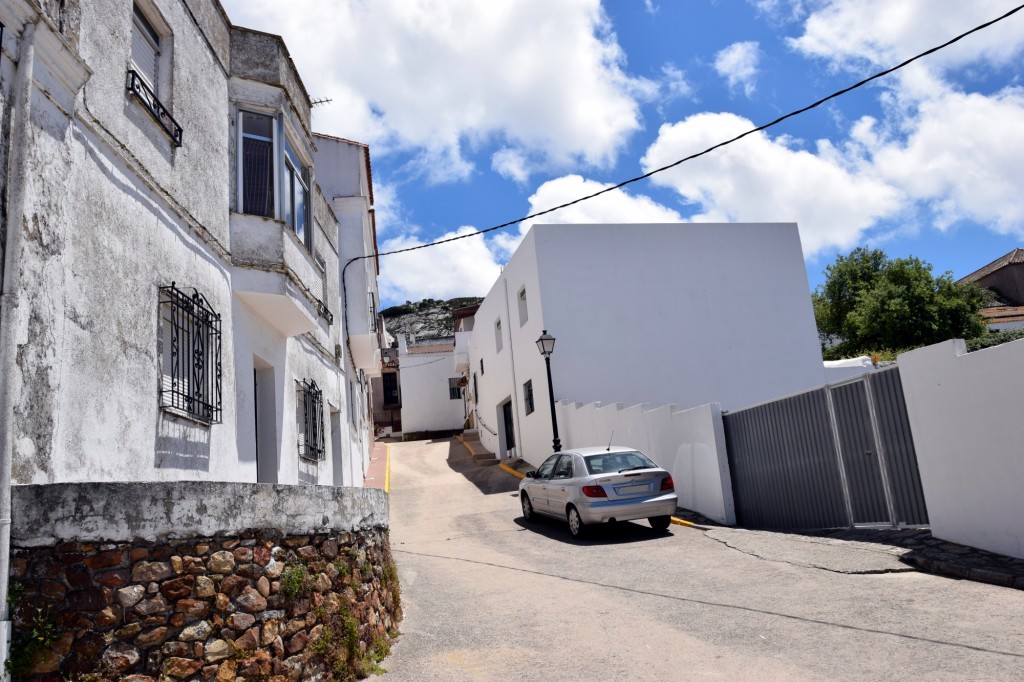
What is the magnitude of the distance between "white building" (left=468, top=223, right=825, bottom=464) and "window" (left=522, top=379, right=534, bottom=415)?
6cm

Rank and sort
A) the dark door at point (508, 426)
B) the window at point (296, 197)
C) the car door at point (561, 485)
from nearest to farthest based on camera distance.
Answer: the window at point (296, 197) → the car door at point (561, 485) → the dark door at point (508, 426)

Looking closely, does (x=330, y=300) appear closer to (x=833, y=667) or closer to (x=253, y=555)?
(x=253, y=555)

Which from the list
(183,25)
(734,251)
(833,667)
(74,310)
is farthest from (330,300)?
(734,251)

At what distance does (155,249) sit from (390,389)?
4459cm

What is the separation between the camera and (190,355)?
7.55 m

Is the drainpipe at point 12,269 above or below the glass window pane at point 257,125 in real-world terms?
below

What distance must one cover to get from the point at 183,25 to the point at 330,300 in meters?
7.07

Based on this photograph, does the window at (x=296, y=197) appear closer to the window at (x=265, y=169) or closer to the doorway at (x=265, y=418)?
the window at (x=265, y=169)

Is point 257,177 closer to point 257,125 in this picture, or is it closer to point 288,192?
point 288,192

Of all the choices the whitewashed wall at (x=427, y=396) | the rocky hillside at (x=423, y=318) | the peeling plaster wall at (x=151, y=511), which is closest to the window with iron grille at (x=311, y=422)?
the peeling plaster wall at (x=151, y=511)

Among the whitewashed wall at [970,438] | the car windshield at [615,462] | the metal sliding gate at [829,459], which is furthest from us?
the car windshield at [615,462]

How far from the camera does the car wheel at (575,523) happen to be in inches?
463

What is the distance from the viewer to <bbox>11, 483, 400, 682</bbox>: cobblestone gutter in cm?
366

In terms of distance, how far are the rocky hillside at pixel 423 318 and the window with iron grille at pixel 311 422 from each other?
53.9 meters
